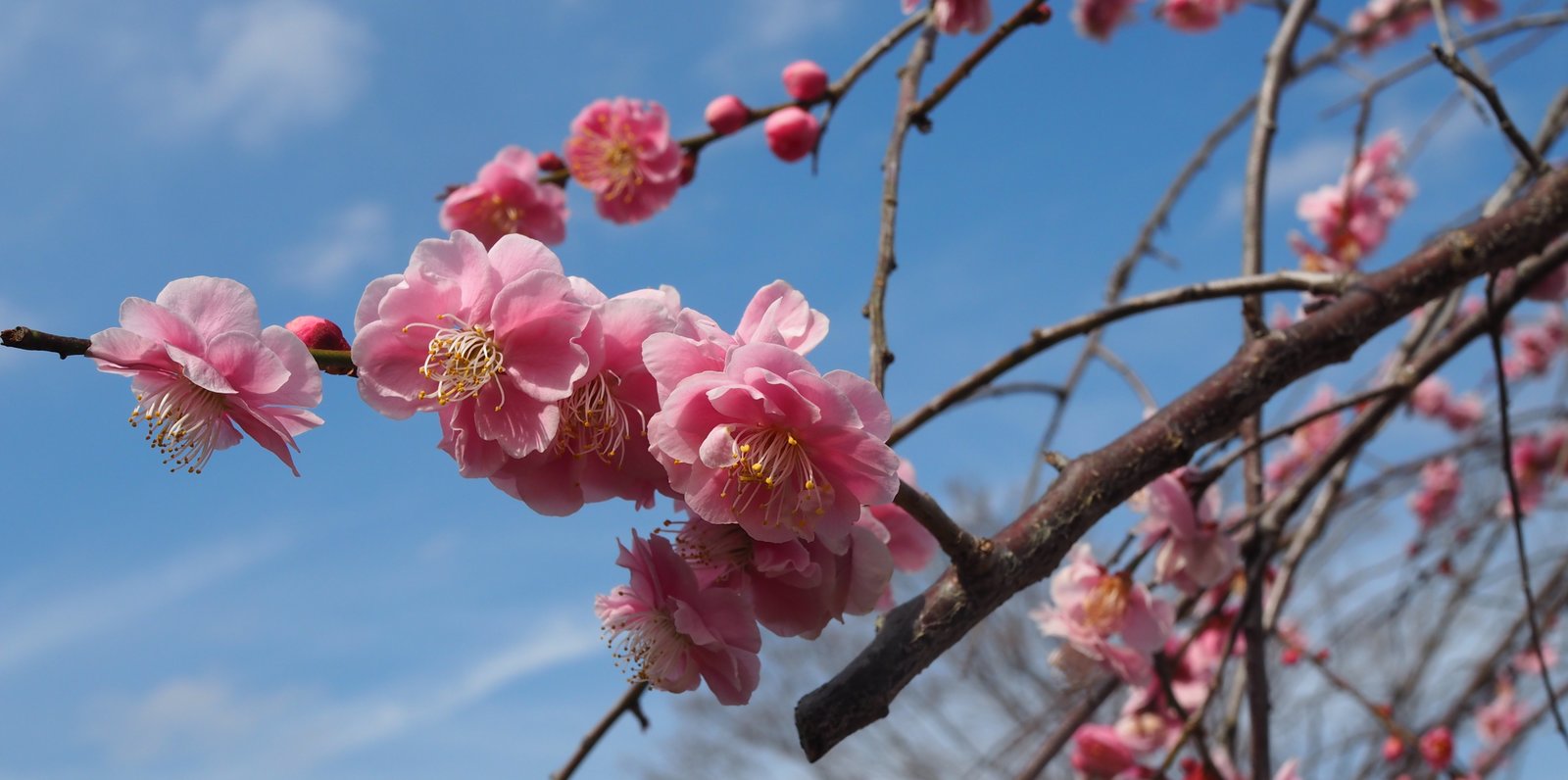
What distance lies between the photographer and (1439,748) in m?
2.67

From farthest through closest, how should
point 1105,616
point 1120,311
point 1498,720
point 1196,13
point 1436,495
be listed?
point 1498,720
point 1436,495
point 1196,13
point 1105,616
point 1120,311

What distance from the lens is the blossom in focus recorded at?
2.60 ft

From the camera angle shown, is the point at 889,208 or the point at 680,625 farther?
the point at 889,208

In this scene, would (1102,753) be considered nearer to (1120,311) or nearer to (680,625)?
(1120,311)

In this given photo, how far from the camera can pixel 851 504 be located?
85 centimetres

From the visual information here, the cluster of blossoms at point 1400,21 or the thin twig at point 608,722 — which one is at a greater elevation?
the cluster of blossoms at point 1400,21

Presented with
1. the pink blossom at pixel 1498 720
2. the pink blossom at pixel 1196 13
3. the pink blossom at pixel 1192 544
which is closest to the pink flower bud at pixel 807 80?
the pink blossom at pixel 1192 544

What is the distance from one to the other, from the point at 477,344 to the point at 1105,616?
1.13 meters

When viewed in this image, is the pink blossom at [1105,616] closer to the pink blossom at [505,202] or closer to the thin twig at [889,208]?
the thin twig at [889,208]

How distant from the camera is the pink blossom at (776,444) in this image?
2.57ft

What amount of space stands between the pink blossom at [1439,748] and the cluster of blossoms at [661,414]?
2.23 m

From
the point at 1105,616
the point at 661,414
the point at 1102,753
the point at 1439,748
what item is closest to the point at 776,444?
the point at 661,414

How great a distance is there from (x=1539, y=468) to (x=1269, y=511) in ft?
11.8

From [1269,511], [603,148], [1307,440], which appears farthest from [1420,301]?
[1307,440]
